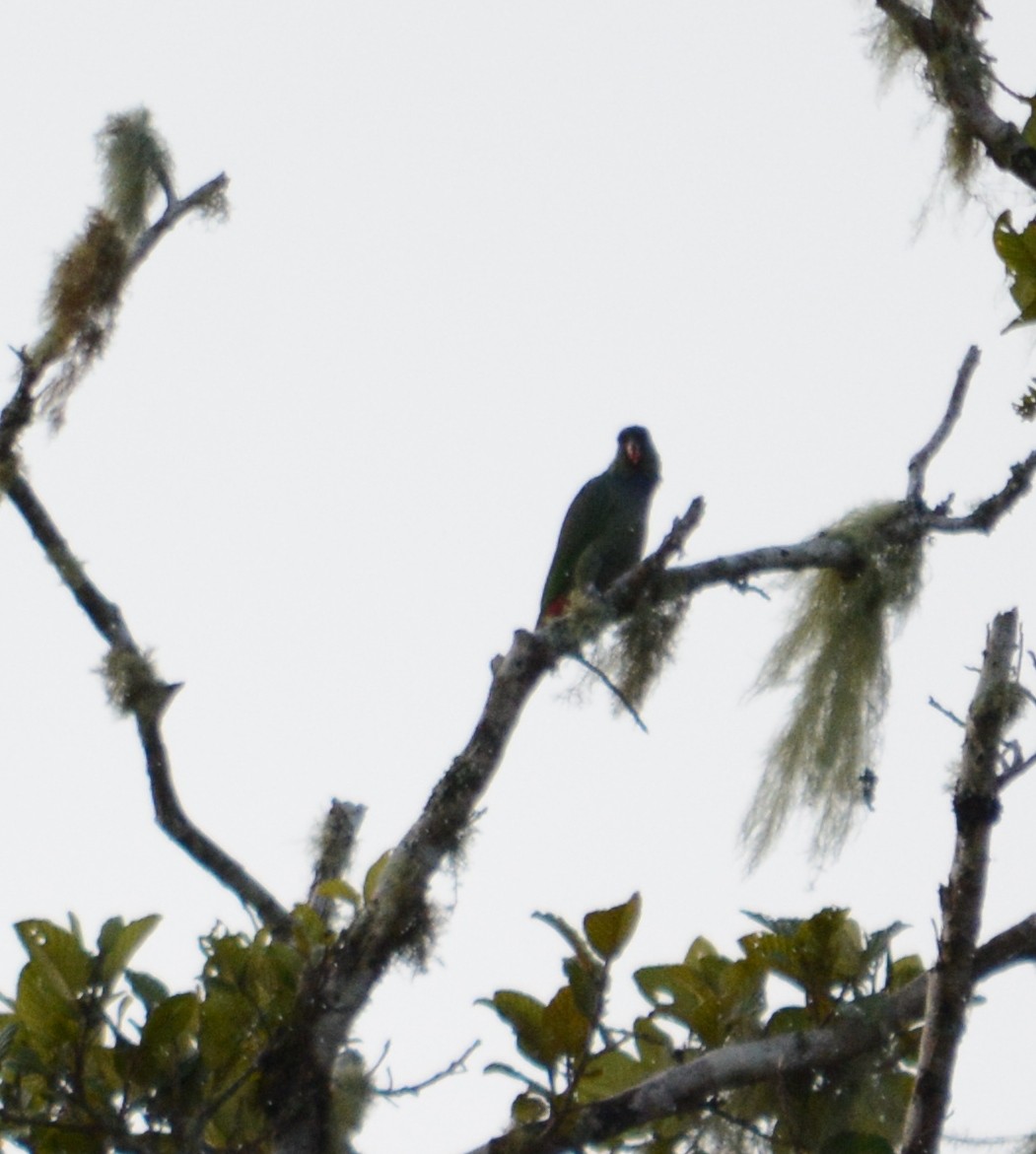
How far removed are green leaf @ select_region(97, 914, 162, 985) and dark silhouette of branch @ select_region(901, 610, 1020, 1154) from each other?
1218mm

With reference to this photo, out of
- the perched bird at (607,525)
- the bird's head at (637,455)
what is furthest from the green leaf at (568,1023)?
the bird's head at (637,455)

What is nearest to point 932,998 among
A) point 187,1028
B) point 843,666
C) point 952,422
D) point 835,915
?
point 835,915

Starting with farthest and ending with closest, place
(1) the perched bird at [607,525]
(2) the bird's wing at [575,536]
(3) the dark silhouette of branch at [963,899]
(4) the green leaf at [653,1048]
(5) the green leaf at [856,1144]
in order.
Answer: (2) the bird's wing at [575,536]
(1) the perched bird at [607,525]
(4) the green leaf at [653,1048]
(5) the green leaf at [856,1144]
(3) the dark silhouette of branch at [963,899]

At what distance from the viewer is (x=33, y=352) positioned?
370cm

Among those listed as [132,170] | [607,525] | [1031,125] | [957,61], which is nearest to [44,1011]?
[1031,125]

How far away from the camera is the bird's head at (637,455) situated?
233 inches

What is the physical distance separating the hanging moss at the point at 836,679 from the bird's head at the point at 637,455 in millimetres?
2009

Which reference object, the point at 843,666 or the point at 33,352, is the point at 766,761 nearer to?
the point at 843,666

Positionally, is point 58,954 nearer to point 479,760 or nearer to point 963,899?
point 479,760

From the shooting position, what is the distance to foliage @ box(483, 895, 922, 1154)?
2.59 meters

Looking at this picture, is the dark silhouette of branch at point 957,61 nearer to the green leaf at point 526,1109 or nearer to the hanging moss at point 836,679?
the hanging moss at point 836,679

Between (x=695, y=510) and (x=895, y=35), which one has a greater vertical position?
(x=895, y=35)

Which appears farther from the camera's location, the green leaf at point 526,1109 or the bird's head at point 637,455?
the bird's head at point 637,455

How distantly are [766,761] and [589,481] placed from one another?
2.51 metres
